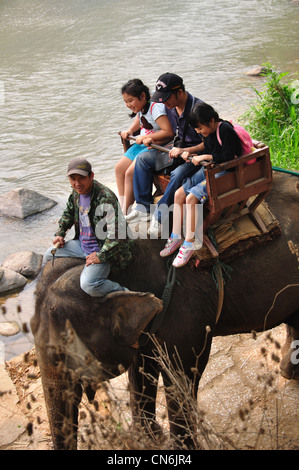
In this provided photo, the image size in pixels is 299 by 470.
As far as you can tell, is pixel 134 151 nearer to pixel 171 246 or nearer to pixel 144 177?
pixel 144 177

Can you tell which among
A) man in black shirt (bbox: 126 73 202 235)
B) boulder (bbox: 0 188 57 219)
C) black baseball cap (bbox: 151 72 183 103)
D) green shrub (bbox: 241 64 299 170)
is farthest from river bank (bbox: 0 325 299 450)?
boulder (bbox: 0 188 57 219)

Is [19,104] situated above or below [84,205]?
below

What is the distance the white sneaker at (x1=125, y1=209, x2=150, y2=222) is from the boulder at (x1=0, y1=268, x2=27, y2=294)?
127 inches

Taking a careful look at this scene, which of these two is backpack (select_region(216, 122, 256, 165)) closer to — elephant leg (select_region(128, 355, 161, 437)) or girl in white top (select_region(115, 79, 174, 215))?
girl in white top (select_region(115, 79, 174, 215))

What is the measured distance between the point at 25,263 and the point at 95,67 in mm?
8796

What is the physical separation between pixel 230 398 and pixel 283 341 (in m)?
0.79

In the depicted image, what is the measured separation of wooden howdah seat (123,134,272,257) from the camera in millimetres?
3160

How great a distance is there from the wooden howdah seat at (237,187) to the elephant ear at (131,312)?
0.60 m

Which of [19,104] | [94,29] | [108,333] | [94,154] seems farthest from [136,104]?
[94,29]

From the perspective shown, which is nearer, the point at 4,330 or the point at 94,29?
the point at 4,330

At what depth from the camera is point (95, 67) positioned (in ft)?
47.3

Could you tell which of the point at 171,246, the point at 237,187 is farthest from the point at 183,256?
the point at 237,187
